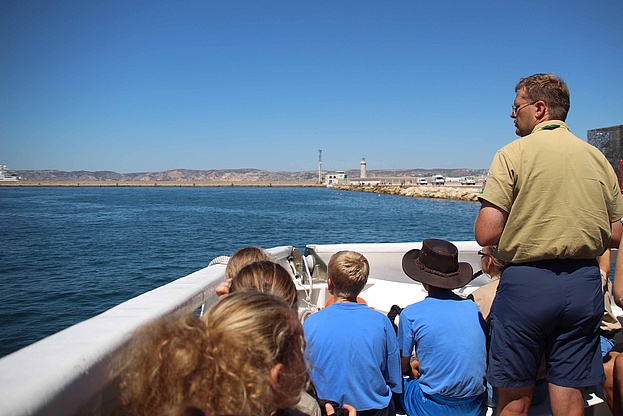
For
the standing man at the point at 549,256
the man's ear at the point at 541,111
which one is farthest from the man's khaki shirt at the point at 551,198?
the man's ear at the point at 541,111

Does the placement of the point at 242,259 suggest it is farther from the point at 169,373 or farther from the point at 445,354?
the point at 169,373

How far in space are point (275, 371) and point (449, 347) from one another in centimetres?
142

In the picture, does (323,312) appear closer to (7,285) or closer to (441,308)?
(441,308)

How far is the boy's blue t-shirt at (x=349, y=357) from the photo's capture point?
206 centimetres

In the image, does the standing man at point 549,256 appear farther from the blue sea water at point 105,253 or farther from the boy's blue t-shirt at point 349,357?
the blue sea water at point 105,253

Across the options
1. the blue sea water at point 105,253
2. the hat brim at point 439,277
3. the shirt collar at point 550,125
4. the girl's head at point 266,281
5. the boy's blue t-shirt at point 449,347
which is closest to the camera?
the girl's head at point 266,281

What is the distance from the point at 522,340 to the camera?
6.34 ft

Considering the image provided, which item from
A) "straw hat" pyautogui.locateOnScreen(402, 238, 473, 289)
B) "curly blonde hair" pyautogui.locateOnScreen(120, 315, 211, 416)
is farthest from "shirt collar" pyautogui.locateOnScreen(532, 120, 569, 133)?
"curly blonde hair" pyautogui.locateOnScreen(120, 315, 211, 416)

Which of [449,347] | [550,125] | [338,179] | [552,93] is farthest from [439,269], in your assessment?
[338,179]

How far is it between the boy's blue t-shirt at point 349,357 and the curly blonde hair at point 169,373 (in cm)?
Answer: 108

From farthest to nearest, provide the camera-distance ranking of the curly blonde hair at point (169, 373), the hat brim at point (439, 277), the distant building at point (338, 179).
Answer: the distant building at point (338, 179)
the hat brim at point (439, 277)
the curly blonde hair at point (169, 373)

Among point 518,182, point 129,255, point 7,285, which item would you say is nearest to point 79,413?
point 518,182

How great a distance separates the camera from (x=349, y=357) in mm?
2061

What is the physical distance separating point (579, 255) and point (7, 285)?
1507cm
